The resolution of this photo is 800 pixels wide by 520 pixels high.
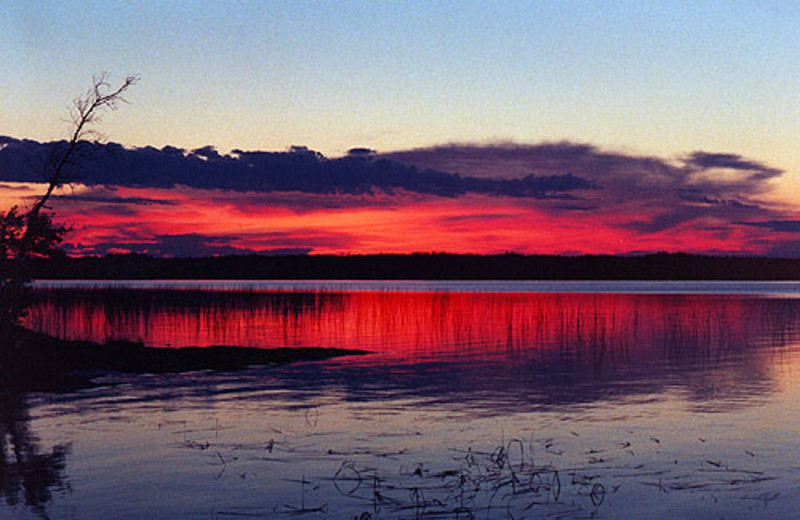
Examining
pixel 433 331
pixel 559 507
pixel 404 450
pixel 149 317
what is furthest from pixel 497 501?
pixel 149 317

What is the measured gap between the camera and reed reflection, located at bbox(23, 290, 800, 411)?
94.6 ft

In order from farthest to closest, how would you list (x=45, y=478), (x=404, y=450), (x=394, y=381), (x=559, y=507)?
(x=394, y=381)
(x=404, y=450)
(x=45, y=478)
(x=559, y=507)

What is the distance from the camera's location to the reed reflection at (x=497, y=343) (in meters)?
28.8

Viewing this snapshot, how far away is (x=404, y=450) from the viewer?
1870 centimetres

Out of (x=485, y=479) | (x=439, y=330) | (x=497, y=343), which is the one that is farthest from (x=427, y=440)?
(x=439, y=330)

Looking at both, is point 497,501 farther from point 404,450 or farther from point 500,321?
point 500,321

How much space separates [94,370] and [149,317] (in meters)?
34.1

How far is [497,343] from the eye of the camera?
4562cm

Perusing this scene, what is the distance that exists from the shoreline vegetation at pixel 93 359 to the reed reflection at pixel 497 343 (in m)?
4.08

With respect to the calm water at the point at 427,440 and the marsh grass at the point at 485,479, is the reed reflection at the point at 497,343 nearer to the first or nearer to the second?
the calm water at the point at 427,440

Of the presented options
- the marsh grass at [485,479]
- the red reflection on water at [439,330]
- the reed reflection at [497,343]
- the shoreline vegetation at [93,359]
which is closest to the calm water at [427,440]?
the marsh grass at [485,479]

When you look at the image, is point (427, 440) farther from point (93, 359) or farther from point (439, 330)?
point (439, 330)

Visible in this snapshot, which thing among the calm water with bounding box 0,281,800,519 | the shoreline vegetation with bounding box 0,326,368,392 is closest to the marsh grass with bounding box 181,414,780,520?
the calm water with bounding box 0,281,800,519

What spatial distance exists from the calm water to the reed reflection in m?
0.26
